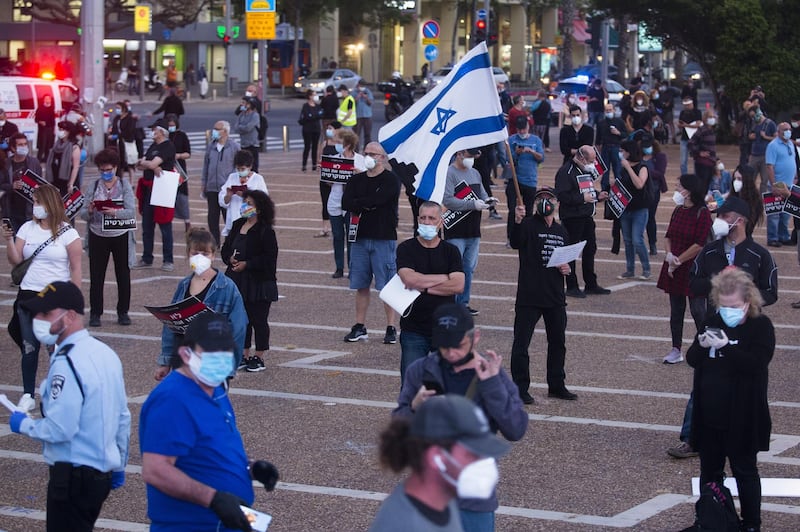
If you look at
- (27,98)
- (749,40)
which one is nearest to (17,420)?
(27,98)

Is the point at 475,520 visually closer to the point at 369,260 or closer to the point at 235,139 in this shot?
the point at 369,260

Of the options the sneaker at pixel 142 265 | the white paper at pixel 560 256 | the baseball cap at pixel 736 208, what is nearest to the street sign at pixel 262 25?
the sneaker at pixel 142 265

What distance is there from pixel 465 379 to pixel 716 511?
80.4 inches

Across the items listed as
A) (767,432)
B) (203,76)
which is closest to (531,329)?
(767,432)

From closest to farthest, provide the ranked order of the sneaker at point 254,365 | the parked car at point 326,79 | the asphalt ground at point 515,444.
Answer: the asphalt ground at point 515,444 → the sneaker at point 254,365 → the parked car at point 326,79

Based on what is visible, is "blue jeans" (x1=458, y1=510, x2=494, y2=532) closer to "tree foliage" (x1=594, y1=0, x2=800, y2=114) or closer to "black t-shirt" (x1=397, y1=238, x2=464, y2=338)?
"black t-shirt" (x1=397, y1=238, x2=464, y2=338)

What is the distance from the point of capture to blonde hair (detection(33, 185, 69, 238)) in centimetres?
1085

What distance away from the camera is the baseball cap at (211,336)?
5.74 m

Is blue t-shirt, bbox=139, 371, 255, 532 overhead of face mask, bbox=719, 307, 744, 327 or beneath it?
beneath

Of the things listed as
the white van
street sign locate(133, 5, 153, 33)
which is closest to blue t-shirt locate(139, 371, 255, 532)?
the white van

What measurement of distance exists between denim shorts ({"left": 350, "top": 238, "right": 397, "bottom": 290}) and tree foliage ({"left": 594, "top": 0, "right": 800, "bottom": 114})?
25.8m

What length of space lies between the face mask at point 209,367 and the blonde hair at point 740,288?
11.0ft

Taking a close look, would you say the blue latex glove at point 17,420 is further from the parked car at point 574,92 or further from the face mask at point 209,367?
the parked car at point 574,92

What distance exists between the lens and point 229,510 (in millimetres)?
5422
